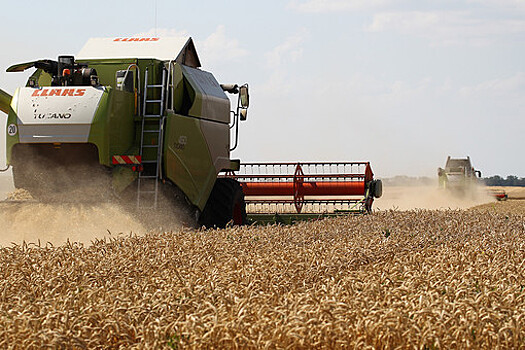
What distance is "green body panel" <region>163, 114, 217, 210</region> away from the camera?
988 cm

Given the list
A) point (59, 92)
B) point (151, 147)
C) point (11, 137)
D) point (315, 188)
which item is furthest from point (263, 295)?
point (315, 188)

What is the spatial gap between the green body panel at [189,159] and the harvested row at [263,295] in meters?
2.07

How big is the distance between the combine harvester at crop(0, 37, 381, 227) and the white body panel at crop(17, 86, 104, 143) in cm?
1

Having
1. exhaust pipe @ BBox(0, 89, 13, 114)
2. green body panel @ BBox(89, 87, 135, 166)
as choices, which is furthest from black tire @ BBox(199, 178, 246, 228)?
exhaust pipe @ BBox(0, 89, 13, 114)

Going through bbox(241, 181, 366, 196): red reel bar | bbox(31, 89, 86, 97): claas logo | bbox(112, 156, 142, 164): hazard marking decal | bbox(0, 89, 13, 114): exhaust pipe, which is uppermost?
bbox(31, 89, 86, 97): claas logo

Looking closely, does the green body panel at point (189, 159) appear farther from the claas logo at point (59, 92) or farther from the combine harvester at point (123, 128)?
the claas logo at point (59, 92)

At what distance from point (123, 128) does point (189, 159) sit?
106 cm

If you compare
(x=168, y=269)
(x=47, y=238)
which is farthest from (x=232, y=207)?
(x=168, y=269)

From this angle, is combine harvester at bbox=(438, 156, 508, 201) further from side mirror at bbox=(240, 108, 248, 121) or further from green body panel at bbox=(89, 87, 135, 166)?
green body panel at bbox=(89, 87, 135, 166)

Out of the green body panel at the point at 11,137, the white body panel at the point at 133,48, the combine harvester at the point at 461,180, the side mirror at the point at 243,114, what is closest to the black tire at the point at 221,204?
the side mirror at the point at 243,114

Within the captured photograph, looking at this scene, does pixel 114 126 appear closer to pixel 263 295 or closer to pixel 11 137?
pixel 11 137

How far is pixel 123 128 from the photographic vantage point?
9.72 metres

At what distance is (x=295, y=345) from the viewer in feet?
12.5

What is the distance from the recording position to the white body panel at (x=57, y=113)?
30.5 ft
